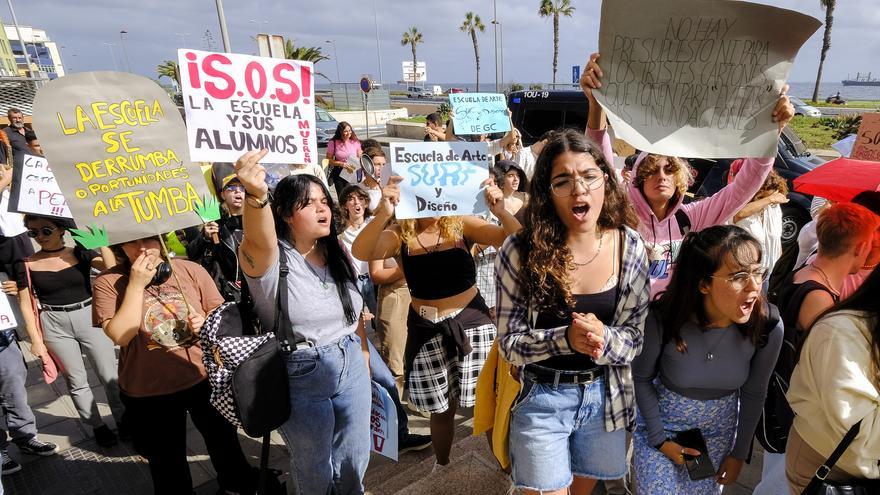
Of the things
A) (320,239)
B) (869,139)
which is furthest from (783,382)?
(869,139)

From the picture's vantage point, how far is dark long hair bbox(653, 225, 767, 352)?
6.05ft

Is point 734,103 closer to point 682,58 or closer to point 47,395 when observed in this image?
point 682,58

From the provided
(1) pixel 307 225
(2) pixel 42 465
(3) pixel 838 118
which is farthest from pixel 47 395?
(3) pixel 838 118

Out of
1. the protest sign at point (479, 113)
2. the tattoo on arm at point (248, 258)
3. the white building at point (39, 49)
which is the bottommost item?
the tattoo on arm at point (248, 258)

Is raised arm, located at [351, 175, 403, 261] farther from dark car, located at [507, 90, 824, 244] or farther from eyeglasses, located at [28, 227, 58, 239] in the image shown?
dark car, located at [507, 90, 824, 244]

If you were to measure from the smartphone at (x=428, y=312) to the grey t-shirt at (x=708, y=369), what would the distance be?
1.08m

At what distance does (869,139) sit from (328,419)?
4.55 m

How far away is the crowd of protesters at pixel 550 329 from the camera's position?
177 centimetres

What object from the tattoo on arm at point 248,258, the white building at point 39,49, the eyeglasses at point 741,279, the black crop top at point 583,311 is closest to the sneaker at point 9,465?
the tattoo on arm at point 248,258

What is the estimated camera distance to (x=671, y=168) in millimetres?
2834

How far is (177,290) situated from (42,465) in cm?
213

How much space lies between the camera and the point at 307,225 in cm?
221

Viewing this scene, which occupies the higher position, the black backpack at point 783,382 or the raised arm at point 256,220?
the raised arm at point 256,220

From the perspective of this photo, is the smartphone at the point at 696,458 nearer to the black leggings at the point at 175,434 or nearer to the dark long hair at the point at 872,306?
the dark long hair at the point at 872,306
